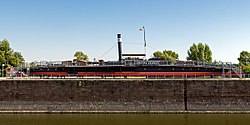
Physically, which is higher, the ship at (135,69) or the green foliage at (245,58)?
the green foliage at (245,58)

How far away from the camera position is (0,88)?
2792cm

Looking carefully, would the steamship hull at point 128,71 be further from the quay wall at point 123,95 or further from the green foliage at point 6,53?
the green foliage at point 6,53

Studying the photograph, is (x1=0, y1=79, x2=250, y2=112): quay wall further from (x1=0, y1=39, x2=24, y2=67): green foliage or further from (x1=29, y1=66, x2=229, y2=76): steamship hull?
(x1=0, y1=39, x2=24, y2=67): green foliage

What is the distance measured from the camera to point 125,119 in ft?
77.4

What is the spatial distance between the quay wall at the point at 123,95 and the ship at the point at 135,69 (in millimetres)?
6172

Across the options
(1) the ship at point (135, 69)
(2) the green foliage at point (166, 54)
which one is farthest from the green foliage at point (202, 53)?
(1) the ship at point (135, 69)

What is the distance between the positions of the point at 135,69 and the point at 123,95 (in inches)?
333

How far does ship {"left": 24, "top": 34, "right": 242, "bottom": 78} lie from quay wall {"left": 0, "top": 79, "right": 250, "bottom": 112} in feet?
20.2

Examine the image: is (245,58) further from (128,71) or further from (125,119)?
(125,119)

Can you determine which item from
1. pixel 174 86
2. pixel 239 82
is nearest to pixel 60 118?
pixel 174 86

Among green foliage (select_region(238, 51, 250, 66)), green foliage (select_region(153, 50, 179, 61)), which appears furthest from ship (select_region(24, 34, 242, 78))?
green foliage (select_region(153, 50, 179, 61))

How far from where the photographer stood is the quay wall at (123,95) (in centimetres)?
2704

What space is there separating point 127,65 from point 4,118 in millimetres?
17857

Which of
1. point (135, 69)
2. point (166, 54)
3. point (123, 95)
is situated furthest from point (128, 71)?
point (166, 54)
